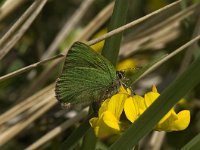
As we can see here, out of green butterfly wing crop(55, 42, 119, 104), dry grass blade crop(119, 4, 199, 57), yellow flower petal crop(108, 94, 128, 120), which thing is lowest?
dry grass blade crop(119, 4, 199, 57)

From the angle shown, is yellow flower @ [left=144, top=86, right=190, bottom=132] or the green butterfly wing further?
the green butterfly wing

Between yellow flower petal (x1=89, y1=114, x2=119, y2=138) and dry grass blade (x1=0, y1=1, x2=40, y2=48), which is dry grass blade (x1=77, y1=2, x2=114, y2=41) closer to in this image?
dry grass blade (x1=0, y1=1, x2=40, y2=48)

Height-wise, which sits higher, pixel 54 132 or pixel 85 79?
pixel 85 79

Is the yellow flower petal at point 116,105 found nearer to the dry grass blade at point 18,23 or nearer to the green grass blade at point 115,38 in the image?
the green grass blade at point 115,38

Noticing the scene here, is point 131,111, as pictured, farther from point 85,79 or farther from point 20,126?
point 20,126

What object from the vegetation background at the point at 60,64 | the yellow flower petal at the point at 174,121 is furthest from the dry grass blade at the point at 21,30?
the yellow flower petal at the point at 174,121

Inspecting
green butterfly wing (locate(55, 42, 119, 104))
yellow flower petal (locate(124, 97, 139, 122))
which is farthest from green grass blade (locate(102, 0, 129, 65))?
yellow flower petal (locate(124, 97, 139, 122))

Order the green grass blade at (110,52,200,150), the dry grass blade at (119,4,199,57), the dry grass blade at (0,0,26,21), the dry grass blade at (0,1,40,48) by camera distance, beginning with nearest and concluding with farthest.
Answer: the green grass blade at (110,52,200,150)
the dry grass blade at (0,1,40,48)
the dry grass blade at (0,0,26,21)
the dry grass blade at (119,4,199,57)

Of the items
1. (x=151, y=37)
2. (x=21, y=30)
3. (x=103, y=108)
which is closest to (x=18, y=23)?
(x=21, y=30)
